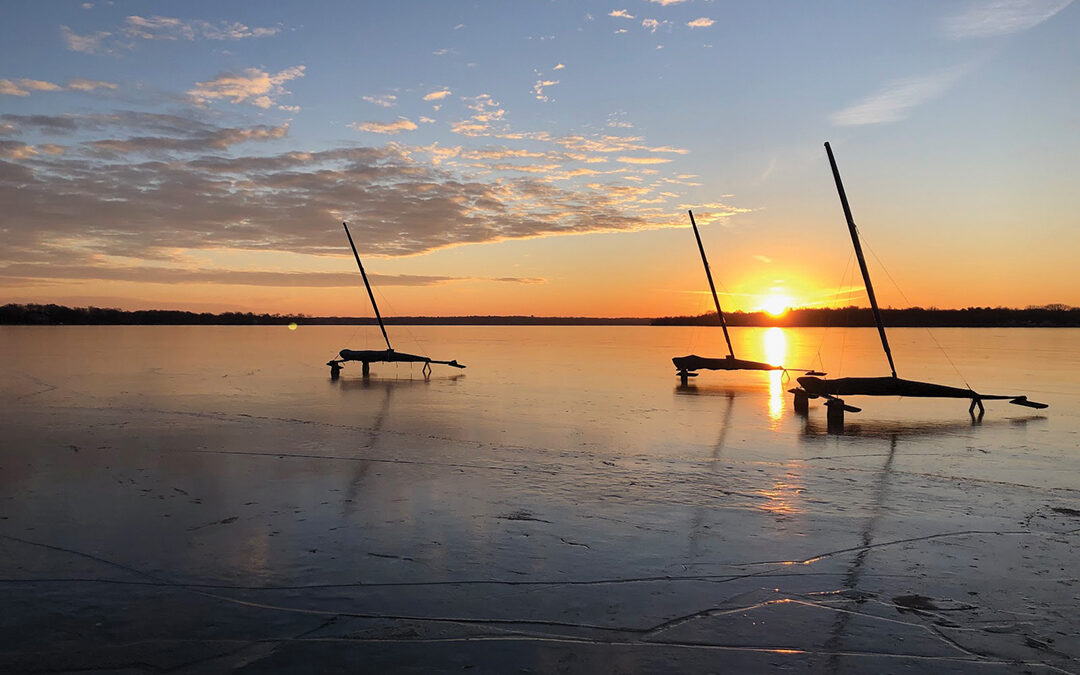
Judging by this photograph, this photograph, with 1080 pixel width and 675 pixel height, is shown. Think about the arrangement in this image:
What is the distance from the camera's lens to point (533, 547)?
8695mm

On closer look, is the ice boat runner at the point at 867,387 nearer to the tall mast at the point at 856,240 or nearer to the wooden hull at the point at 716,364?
the tall mast at the point at 856,240

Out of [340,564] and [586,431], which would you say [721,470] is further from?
[340,564]

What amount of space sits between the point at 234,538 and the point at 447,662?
179 inches

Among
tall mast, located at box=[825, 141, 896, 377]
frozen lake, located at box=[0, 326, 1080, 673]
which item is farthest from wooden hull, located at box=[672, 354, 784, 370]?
frozen lake, located at box=[0, 326, 1080, 673]

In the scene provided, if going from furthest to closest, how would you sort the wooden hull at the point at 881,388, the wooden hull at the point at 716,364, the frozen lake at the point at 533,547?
the wooden hull at the point at 716,364
the wooden hull at the point at 881,388
the frozen lake at the point at 533,547

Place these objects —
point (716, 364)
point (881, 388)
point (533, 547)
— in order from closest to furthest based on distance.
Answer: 1. point (533, 547)
2. point (881, 388)
3. point (716, 364)

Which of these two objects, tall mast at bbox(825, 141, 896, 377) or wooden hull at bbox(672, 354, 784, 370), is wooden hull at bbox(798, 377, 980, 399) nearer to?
tall mast at bbox(825, 141, 896, 377)

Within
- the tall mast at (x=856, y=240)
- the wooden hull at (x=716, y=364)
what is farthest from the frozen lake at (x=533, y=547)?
the wooden hull at (x=716, y=364)

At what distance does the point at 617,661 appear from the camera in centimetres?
565

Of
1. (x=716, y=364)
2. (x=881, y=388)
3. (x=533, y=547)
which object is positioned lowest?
(x=533, y=547)

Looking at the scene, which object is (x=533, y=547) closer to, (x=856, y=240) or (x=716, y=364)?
(x=856, y=240)

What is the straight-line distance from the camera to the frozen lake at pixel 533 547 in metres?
5.92

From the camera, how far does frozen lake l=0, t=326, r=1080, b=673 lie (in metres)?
5.92

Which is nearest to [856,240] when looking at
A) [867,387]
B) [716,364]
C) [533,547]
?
[867,387]
